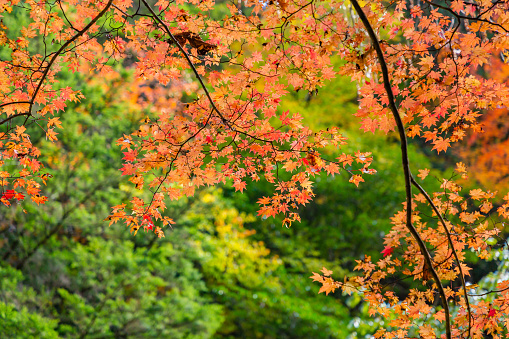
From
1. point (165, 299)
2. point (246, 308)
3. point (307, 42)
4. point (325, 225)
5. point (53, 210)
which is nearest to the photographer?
point (307, 42)

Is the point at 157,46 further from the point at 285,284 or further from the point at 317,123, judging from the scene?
the point at 317,123

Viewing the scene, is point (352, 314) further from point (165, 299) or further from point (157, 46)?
point (157, 46)

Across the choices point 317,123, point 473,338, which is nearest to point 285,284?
point 317,123

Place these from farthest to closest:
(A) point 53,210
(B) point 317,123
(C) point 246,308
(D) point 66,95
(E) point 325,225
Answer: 1. (B) point 317,123
2. (E) point 325,225
3. (C) point 246,308
4. (A) point 53,210
5. (D) point 66,95

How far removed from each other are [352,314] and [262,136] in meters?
5.46

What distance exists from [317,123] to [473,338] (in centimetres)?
649

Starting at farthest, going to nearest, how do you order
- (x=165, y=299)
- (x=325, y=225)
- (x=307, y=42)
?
1. (x=325, y=225)
2. (x=165, y=299)
3. (x=307, y=42)

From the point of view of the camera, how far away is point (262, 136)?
209 cm

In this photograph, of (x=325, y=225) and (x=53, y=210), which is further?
(x=325, y=225)

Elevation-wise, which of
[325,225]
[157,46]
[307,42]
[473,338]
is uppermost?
[325,225]

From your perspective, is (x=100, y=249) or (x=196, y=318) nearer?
(x=100, y=249)

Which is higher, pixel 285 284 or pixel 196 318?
pixel 285 284

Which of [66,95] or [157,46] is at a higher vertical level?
[157,46]

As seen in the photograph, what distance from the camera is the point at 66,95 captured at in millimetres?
2381
